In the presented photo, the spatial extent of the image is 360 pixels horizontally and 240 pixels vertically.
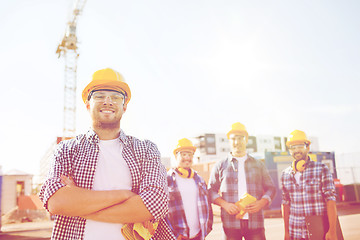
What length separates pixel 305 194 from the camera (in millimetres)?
3936

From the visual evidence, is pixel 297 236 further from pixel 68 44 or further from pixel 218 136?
pixel 218 136

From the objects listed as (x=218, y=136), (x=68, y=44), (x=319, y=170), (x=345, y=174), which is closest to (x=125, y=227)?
(x=319, y=170)

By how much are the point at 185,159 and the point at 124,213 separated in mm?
2996

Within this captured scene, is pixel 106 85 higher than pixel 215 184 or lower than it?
higher

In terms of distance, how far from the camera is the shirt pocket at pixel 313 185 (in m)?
3.90

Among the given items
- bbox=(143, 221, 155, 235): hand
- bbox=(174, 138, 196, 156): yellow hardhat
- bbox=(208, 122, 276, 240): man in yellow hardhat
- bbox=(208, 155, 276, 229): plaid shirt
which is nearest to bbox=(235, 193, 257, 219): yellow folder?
bbox=(208, 122, 276, 240): man in yellow hardhat

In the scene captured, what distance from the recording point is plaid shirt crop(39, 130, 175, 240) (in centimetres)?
171

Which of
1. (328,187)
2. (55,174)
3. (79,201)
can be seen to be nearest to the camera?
(79,201)

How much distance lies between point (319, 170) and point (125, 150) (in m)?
3.09

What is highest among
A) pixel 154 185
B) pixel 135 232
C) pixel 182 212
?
pixel 154 185

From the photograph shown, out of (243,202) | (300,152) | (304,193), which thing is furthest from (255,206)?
(300,152)

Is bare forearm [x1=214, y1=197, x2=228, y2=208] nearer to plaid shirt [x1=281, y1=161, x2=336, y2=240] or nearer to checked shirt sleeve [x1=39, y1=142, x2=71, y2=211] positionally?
plaid shirt [x1=281, y1=161, x2=336, y2=240]

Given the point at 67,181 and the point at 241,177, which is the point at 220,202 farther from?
the point at 67,181

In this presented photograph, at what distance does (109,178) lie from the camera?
5.89 feet
